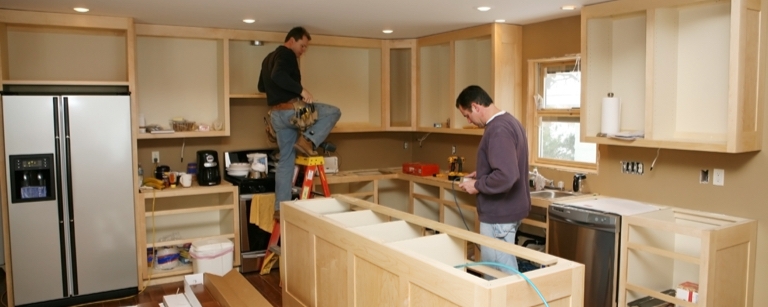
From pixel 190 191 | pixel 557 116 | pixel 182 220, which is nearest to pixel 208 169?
pixel 190 191

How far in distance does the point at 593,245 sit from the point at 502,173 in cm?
100

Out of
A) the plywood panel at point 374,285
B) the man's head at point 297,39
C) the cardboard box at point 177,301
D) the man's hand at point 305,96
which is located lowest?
the cardboard box at point 177,301

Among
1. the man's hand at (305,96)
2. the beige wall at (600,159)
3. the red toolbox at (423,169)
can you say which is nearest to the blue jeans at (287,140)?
the man's hand at (305,96)

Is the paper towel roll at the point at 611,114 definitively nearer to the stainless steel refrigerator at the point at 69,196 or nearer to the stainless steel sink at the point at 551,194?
A: the stainless steel sink at the point at 551,194

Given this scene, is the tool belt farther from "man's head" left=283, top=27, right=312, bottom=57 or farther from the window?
the window

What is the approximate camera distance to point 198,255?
4973mm

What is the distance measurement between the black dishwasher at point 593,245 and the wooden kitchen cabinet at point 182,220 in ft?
9.39

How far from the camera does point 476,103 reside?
11.5 feet

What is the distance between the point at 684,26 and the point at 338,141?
3.60m

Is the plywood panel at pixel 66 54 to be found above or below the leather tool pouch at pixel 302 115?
above

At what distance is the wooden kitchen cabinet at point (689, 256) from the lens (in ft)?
10.9

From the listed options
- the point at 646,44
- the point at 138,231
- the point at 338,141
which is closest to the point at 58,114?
the point at 138,231

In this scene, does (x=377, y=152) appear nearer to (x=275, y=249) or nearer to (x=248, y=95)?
(x=248, y=95)

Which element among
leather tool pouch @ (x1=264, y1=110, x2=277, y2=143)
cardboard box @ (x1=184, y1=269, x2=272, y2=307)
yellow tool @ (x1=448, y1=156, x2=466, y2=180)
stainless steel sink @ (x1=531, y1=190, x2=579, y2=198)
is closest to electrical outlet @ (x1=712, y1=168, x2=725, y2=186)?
stainless steel sink @ (x1=531, y1=190, x2=579, y2=198)
